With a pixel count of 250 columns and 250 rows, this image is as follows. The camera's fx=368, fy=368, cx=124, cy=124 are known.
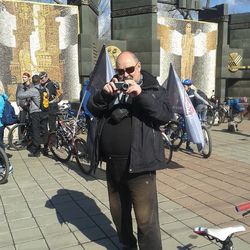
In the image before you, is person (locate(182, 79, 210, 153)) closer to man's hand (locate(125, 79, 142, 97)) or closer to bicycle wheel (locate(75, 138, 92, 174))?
bicycle wheel (locate(75, 138, 92, 174))

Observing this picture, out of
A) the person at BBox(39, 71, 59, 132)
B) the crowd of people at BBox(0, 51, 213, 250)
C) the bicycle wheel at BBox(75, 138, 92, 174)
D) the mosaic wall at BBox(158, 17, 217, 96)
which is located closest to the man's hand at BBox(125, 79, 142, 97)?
the crowd of people at BBox(0, 51, 213, 250)

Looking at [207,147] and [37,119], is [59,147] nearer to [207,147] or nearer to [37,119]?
[37,119]

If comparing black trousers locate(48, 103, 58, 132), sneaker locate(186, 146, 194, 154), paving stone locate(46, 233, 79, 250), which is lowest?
sneaker locate(186, 146, 194, 154)

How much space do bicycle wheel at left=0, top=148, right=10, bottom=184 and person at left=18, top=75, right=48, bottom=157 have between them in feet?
6.38

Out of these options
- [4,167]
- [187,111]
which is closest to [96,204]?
[4,167]

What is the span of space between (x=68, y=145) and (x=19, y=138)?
7.65 feet

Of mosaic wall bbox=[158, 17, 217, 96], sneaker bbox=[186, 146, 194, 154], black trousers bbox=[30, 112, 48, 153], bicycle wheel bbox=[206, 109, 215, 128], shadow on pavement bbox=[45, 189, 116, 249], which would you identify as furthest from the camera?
bicycle wheel bbox=[206, 109, 215, 128]

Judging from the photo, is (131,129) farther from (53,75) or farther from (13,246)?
(53,75)

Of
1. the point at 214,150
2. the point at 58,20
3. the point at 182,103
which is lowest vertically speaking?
the point at 214,150

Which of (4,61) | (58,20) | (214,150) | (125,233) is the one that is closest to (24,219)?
(125,233)

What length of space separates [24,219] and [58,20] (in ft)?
26.1

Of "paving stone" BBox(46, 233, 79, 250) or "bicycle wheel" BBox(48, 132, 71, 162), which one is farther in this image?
"bicycle wheel" BBox(48, 132, 71, 162)

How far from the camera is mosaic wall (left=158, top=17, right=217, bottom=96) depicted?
13.6 m

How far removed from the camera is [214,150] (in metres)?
8.79
